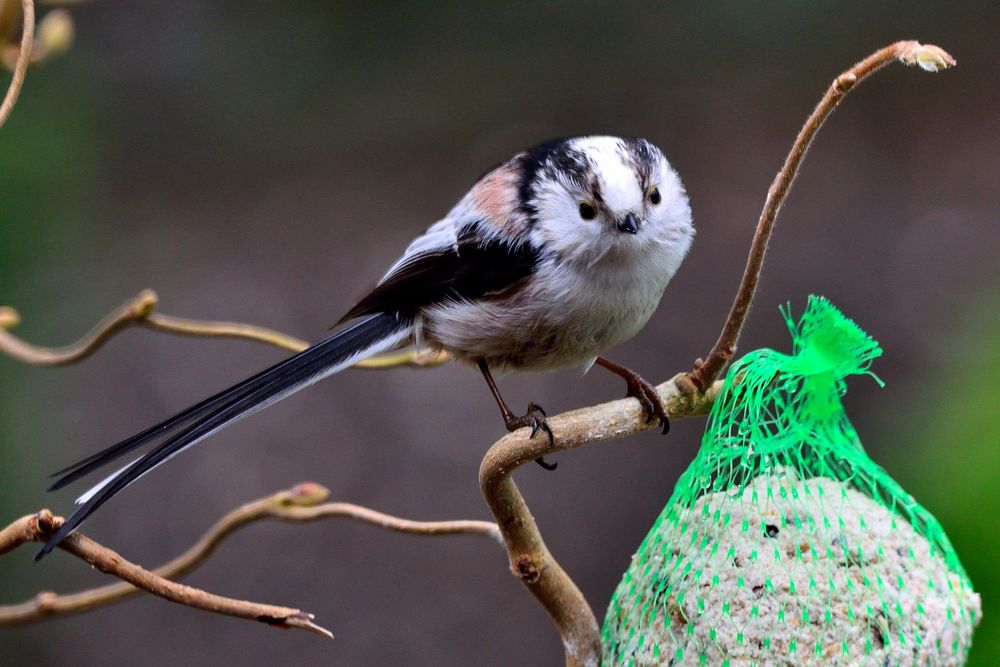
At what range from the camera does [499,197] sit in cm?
217

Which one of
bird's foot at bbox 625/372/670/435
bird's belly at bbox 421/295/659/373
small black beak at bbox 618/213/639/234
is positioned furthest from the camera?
bird's belly at bbox 421/295/659/373

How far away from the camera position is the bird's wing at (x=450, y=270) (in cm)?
211

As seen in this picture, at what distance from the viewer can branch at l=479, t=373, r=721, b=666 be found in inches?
64.3

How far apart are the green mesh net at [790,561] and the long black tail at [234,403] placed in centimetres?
68

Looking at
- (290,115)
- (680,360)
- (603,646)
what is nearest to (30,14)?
(603,646)

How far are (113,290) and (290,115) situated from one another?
1.43 meters

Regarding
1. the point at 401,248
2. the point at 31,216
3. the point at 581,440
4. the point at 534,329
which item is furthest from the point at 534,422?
the point at 401,248

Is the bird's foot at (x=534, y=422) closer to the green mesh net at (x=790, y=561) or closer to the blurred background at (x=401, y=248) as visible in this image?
the green mesh net at (x=790, y=561)

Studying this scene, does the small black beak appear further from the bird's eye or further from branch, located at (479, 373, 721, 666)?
branch, located at (479, 373, 721, 666)

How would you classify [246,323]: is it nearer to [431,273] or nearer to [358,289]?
[358,289]

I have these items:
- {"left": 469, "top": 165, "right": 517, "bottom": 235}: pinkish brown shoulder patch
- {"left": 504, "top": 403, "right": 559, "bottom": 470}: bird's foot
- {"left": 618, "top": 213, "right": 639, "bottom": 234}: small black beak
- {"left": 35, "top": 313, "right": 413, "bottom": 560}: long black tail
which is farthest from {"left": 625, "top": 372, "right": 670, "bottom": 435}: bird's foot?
{"left": 35, "top": 313, "right": 413, "bottom": 560}: long black tail

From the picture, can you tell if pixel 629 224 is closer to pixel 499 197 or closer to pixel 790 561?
pixel 499 197

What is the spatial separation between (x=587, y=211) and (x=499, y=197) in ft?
0.81

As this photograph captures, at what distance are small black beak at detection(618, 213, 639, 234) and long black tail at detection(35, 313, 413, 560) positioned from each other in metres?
0.53
